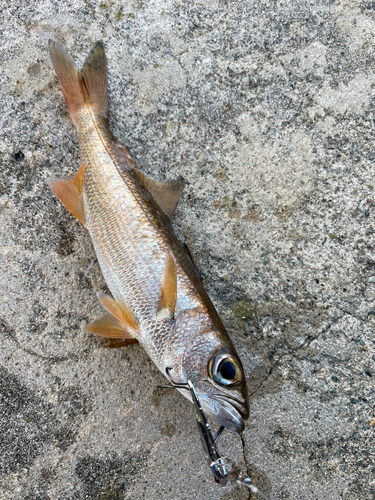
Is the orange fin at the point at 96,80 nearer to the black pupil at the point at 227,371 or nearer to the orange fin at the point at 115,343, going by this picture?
the orange fin at the point at 115,343

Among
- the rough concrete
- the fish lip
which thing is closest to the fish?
the fish lip

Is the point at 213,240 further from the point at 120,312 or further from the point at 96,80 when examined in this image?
the point at 96,80

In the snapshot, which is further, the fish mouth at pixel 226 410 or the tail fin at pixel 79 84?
the tail fin at pixel 79 84

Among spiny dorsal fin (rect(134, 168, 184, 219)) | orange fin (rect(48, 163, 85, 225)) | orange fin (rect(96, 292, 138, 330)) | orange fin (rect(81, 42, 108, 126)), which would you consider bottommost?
orange fin (rect(96, 292, 138, 330))

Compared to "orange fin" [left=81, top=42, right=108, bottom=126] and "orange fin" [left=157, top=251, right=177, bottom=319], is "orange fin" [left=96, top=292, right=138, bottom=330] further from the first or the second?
"orange fin" [left=81, top=42, right=108, bottom=126]

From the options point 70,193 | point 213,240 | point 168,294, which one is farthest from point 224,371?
point 70,193

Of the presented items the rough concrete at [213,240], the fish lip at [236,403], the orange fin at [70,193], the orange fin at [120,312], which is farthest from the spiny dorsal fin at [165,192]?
the fish lip at [236,403]

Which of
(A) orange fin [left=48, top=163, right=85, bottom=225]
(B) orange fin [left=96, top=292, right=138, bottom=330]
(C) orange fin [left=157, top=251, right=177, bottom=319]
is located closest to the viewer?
(C) orange fin [left=157, top=251, right=177, bottom=319]
